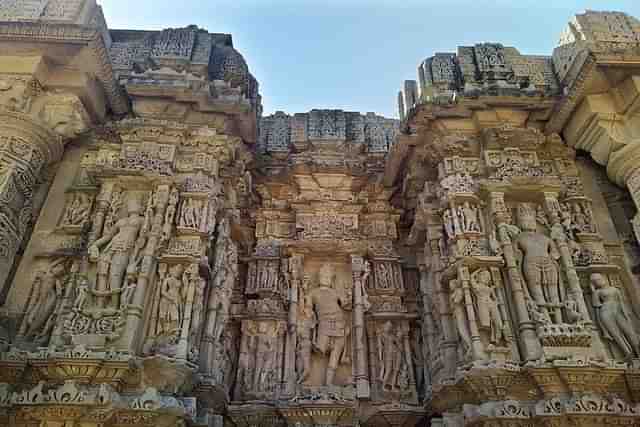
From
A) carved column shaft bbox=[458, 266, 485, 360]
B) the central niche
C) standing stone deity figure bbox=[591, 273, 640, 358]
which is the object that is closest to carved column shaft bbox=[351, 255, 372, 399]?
the central niche

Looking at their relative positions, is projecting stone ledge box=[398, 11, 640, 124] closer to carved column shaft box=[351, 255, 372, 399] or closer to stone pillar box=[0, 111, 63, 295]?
carved column shaft box=[351, 255, 372, 399]

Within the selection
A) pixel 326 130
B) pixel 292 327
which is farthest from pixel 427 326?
pixel 326 130

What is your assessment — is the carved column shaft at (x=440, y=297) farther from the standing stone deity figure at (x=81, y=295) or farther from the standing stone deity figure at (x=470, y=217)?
the standing stone deity figure at (x=81, y=295)

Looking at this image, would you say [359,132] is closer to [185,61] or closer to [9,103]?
[185,61]

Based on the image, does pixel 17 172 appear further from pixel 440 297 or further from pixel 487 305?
pixel 487 305

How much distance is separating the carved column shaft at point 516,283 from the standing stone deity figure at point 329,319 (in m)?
2.28

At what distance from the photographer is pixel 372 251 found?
26.9ft

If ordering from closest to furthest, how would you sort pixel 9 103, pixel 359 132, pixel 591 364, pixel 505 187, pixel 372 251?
pixel 591 364
pixel 9 103
pixel 505 187
pixel 372 251
pixel 359 132

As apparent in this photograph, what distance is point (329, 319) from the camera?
24.4 ft

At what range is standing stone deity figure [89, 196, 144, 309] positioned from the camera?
6.06 meters

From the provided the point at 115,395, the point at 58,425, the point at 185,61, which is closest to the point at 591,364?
the point at 115,395

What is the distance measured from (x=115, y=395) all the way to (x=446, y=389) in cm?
359

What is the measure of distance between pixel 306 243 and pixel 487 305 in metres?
2.87

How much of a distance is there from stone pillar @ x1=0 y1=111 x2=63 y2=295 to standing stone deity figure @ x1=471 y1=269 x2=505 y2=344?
18.0ft
